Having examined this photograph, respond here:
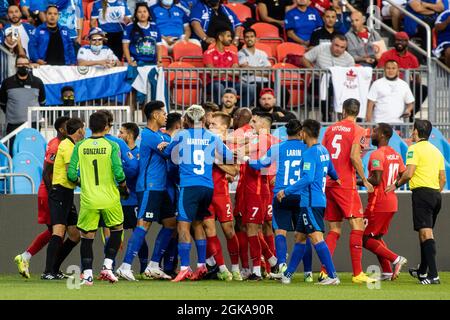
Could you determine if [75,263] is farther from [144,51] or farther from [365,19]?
[365,19]

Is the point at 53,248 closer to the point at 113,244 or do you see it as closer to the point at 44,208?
the point at 44,208

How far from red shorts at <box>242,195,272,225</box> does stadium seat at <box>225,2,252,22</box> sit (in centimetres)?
759

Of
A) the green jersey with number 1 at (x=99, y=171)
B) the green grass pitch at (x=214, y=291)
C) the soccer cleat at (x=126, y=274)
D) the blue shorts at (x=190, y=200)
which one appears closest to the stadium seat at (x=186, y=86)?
the blue shorts at (x=190, y=200)

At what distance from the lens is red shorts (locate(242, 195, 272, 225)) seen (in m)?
16.9

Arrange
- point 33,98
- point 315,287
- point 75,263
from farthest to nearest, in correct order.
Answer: point 33,98
point 75,263
point 315,287

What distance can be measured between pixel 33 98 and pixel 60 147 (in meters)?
4.42

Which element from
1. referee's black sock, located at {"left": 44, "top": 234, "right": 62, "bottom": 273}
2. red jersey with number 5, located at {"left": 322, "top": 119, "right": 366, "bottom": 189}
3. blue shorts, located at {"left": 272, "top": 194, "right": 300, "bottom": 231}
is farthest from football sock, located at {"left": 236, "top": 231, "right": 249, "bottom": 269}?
referee's black sock, located at {"left": 44, "top": 234, "right": 62, "bottom": 273}

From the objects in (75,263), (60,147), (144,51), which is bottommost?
(75,263)

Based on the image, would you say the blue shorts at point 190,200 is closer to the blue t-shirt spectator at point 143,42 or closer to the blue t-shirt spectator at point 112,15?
the blue t-shirt spectator at point 143,42

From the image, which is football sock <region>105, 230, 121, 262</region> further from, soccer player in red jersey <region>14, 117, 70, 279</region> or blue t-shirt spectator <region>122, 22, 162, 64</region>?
blue t-shirt spectator <region>122, 22, 162, 64</region>
